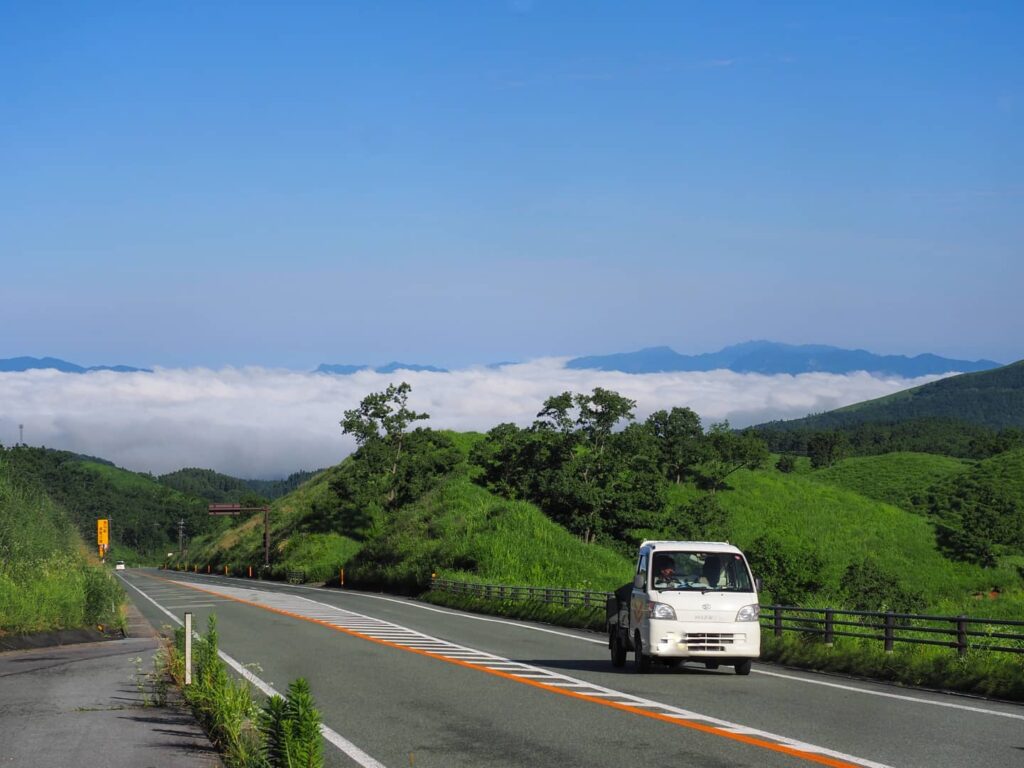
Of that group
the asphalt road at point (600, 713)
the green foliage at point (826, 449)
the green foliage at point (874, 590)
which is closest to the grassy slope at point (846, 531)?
the green foliage at point (874, 590)

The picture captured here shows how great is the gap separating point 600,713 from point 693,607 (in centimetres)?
473

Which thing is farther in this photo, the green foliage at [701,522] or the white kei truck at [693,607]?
the green foliage at [701,522]

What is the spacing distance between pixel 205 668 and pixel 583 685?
5715mm

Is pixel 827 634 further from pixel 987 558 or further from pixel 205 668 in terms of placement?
pixel 987 558

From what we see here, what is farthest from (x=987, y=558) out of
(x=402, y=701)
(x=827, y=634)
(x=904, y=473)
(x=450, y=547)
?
(x=402, y=701)

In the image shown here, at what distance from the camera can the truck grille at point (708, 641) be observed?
17938mm

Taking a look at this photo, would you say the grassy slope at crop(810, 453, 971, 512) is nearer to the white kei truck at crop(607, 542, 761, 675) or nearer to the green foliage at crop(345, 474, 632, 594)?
the green foliage at crop(345, 474, 632, 594)

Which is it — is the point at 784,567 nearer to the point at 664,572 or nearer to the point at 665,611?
the point at 664,572

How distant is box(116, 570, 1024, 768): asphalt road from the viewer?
419 inches

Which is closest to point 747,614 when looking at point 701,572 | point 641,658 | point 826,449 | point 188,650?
point 701,572

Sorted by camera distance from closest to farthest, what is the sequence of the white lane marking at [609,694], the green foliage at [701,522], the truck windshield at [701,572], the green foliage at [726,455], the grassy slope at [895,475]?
the white lane marking at [609,694], the truck windshield at [701,572], the green foliage at [701,522], the green foliage at [726,455], the grassy slope at [895,475]

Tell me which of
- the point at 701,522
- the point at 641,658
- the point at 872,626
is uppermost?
the point at 701,522

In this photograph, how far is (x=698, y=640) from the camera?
17953 mm

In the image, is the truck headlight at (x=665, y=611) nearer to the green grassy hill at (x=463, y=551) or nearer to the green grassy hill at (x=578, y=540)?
the green grassy hill at (x=578, y=540)
